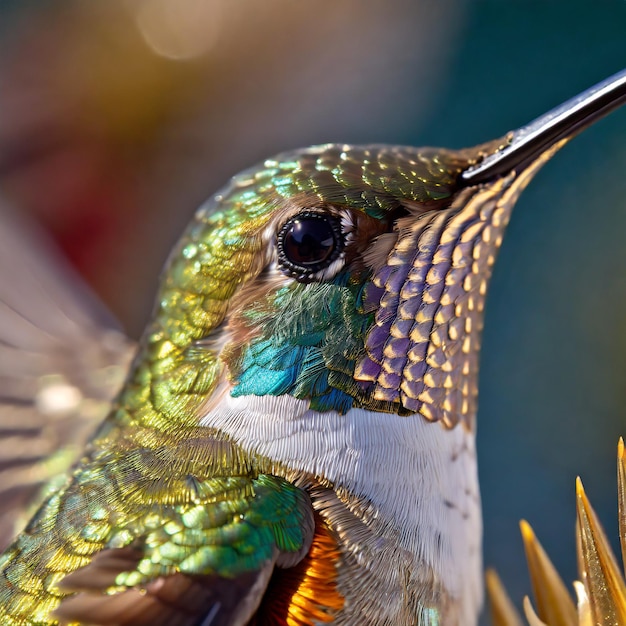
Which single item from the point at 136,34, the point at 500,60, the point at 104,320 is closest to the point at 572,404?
the point at 500,60

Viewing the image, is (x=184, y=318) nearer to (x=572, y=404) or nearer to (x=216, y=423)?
(x=216, y=423)

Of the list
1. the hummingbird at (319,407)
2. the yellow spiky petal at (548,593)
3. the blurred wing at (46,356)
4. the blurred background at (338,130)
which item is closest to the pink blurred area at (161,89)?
the blurred background at (338,130)

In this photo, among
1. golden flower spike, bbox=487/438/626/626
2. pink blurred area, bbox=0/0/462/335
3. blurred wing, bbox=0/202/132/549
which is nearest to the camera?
golden flower spike, bbox=487/438/626/626

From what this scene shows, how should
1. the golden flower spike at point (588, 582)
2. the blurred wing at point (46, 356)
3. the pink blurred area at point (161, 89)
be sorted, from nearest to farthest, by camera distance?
the golden flower spike at point (588, 582) < the blurred wing at point (46, 356) < the pink blurred area at point (161, 89)

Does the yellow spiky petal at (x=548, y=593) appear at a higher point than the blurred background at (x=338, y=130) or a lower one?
lower

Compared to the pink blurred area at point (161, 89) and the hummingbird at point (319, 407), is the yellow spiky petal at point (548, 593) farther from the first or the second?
the pink blurred area at point (161, 89)

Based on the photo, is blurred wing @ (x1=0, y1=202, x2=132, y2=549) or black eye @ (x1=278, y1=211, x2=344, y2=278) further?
blurred wing @ (x1=0, y1=202, x2=132, y2=549)

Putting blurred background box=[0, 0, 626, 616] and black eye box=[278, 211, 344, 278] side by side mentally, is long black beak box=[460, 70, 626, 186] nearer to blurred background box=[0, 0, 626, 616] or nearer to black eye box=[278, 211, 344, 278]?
black eye box=[278, 211, 344, 278]

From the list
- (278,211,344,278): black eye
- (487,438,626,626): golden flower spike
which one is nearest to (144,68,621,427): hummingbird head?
(278,211,344,278): black eye
